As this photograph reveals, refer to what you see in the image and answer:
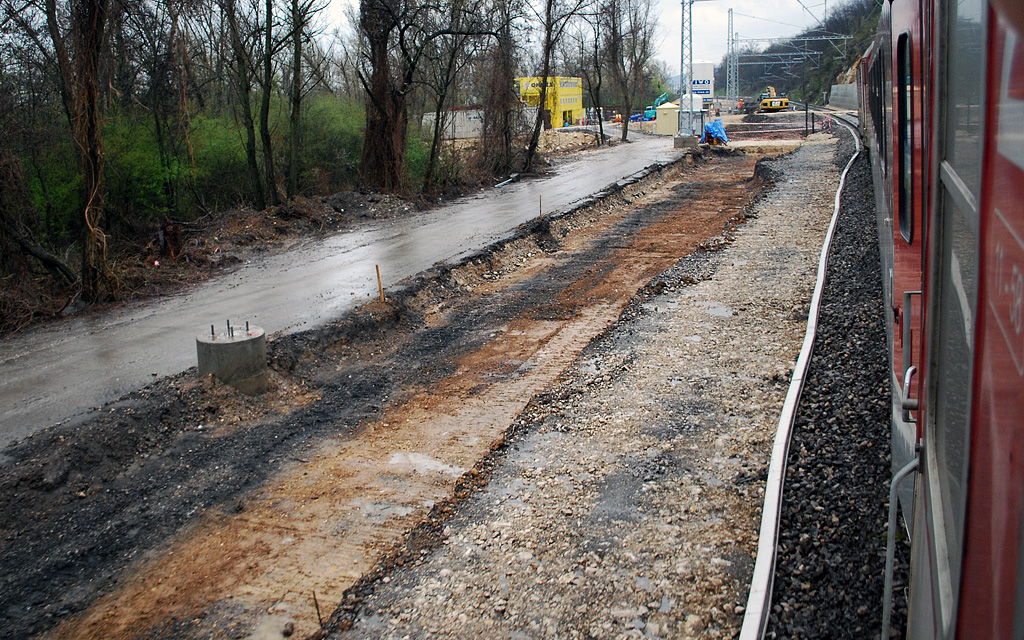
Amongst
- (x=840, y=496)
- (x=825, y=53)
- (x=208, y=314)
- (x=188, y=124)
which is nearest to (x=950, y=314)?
(x=840, y=496)

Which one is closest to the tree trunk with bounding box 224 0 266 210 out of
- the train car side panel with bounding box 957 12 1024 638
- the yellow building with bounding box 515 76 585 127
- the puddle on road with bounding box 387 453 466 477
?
the puddle on road with bounding box 387 453 466 477

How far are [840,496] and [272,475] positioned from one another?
4.47 metres

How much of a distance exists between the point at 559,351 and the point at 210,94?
70.6 ft

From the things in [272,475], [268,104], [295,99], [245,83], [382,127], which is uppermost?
[245,83]

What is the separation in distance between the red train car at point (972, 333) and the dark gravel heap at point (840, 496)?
5.93 ft

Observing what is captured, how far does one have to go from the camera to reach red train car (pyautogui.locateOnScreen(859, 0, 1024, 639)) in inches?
47.9

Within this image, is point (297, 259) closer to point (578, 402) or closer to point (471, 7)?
point (578, 402)

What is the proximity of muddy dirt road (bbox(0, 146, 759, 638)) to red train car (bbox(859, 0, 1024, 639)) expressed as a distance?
386cm

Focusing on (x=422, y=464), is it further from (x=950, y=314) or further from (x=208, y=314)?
(x=208, y=314)

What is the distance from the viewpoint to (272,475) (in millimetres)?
6895

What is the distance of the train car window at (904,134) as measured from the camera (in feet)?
16.6

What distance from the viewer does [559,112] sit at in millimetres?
73625

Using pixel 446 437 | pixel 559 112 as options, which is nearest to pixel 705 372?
pixel 446 437

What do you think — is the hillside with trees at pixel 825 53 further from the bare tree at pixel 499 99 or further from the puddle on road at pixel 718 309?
the puddle on road at pixel 718 309
